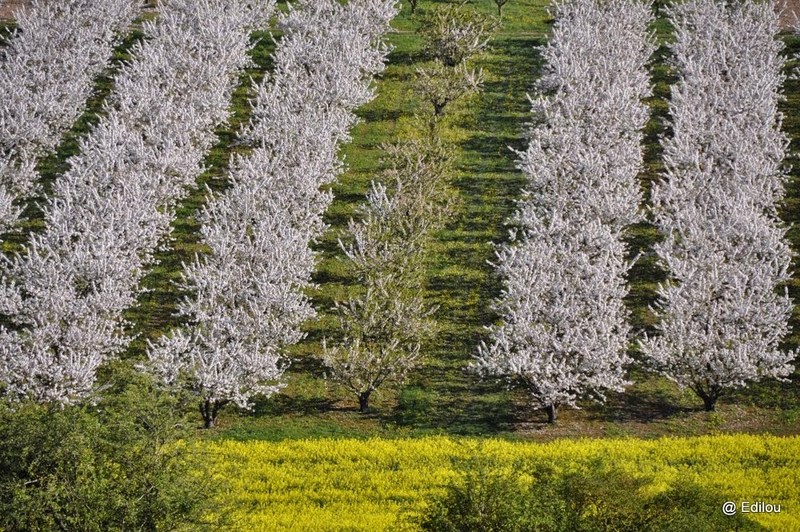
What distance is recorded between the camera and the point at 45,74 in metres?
70.6

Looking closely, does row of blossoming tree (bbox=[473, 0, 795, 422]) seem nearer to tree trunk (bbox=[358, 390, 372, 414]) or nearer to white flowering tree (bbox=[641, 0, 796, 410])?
white flowering tree (bbox=[641, 0, 796, 410])

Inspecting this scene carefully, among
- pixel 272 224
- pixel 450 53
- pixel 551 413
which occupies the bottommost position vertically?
pixel 551 413

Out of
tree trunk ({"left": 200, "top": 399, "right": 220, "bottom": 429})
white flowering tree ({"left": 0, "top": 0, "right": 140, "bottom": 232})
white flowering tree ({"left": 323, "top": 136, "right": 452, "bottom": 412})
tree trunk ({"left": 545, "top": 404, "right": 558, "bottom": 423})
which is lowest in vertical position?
tree trunk ({"left": 200, "top": 399, "right": 220, "bottom": 429})

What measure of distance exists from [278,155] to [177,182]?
18.7ft

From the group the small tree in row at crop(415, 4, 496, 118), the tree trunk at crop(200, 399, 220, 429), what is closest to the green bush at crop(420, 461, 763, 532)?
the tree trunk at crop(200, 399, 220, 429)

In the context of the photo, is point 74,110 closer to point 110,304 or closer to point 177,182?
point 177,182

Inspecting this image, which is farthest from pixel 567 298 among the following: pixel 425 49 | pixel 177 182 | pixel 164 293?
pixel 425 49

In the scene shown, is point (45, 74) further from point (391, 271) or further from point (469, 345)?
point (469, 345)

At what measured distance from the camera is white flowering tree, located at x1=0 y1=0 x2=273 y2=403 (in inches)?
1818

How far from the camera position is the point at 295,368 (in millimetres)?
49281

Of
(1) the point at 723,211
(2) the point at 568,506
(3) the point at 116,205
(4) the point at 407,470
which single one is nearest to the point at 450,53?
(1) the point at 723,211

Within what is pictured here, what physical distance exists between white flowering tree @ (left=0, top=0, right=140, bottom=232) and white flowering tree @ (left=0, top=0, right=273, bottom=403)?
2296 millimetres

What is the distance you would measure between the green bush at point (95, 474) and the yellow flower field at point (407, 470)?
266 inches

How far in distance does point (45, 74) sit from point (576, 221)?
36.5 meters
